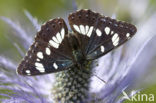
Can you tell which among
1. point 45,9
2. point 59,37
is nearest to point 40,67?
point 59,37

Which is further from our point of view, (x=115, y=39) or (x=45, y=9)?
(x=45, y=9)

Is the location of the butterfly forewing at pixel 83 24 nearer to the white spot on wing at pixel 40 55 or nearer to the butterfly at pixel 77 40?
the butterfly at pixel 77 40

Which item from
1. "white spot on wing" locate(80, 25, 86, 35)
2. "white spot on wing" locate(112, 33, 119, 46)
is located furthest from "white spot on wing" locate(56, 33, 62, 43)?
"white spot on wing" locate(112, 33, 119, 46)

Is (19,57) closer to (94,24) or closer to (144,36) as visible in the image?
(94,24)

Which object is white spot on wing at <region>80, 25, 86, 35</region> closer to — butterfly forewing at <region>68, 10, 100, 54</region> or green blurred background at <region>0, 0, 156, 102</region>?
butterfly forewing at <region>68, 10, 100, 54</region>

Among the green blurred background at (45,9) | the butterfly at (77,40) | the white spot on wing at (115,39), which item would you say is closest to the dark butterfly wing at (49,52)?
the butterfly at (77,40)

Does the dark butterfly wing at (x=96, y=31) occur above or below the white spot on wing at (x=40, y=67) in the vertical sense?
above

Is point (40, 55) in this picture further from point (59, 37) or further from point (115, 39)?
Result: point (115, 39)

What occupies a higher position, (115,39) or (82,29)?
(82,29)
